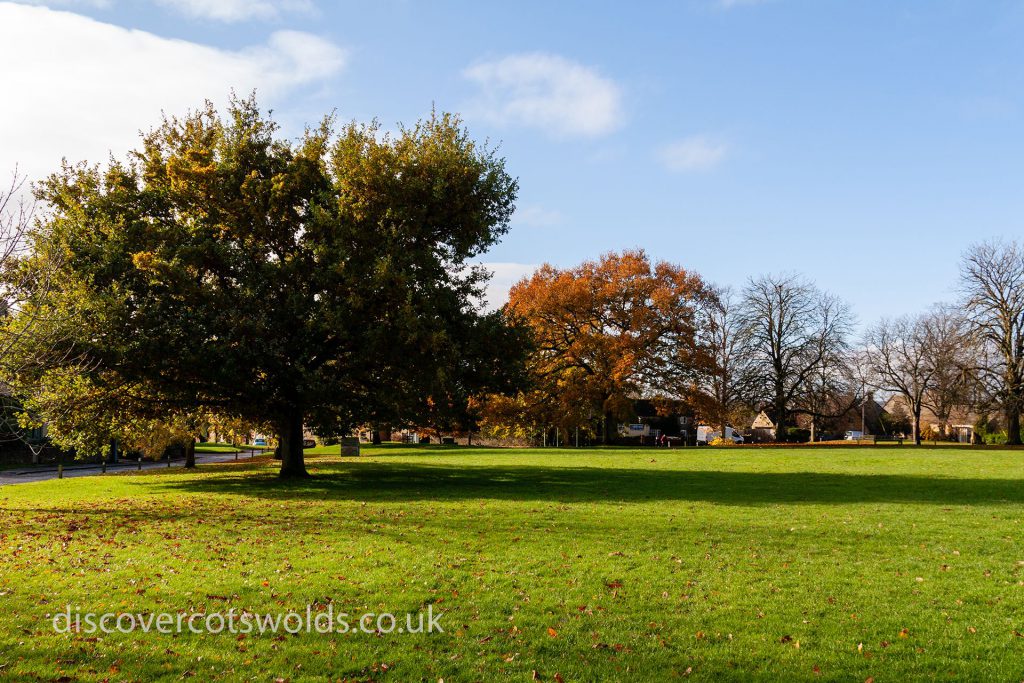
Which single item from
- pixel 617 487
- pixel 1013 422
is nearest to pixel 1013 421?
pixel 1013 422

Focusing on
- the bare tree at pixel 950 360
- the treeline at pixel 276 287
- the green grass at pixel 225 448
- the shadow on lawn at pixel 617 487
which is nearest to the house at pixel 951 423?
the bare tree at pixel 950 360

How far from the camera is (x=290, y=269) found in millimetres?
23672

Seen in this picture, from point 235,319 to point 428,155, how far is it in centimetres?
861

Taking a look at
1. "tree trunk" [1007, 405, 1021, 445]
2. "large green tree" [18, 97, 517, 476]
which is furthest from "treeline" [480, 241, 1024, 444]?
"large green tree" [18, 97, 517, 476]

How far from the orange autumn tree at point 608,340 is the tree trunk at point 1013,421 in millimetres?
25391

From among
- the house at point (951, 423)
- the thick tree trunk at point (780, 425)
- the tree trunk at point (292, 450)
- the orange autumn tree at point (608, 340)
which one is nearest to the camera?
the tree trunk at point (292, 450)

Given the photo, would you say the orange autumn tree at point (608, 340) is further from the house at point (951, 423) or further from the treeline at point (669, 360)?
the house at point (951, 423)

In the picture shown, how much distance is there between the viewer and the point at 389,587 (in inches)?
368

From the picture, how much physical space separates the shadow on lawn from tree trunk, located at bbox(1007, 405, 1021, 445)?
39.8 metres

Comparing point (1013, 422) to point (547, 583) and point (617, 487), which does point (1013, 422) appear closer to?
point (617, 487)

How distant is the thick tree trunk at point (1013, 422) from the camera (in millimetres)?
56062

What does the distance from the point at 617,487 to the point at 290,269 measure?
13.2 m

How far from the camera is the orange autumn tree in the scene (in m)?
52.1

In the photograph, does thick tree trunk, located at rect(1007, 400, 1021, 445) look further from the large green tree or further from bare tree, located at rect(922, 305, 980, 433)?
the large green tree
